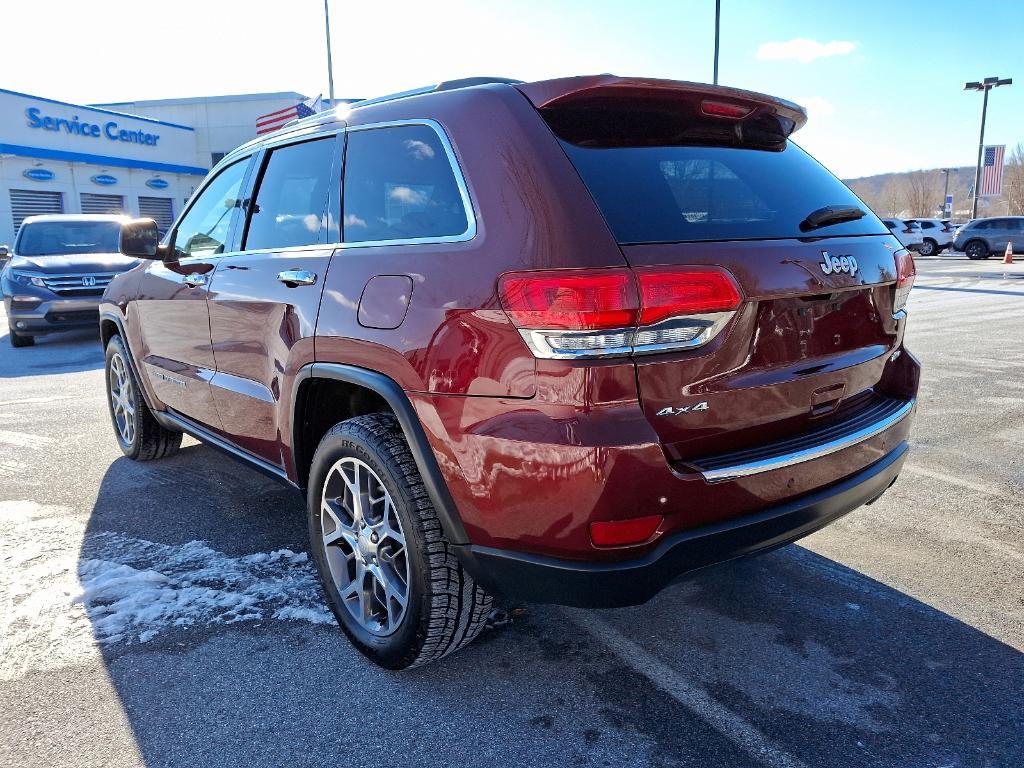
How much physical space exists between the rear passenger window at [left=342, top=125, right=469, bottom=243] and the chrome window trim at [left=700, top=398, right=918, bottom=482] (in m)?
1.01

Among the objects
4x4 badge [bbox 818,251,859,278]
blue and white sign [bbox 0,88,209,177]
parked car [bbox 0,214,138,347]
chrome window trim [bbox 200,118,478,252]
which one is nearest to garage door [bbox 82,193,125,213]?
blue and white sign [bbox 0,88,209,177]

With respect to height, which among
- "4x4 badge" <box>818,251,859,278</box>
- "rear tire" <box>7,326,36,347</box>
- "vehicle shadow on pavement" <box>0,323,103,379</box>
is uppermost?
"4x4 badge" <box>818,251,859,278</box>

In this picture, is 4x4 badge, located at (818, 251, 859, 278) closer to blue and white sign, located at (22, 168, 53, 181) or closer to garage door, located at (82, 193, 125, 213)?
blue and white sign, located at (22, 168, 53, 181)

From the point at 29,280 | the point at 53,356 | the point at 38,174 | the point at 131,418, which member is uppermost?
the point at 38,174

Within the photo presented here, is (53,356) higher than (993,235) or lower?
lower

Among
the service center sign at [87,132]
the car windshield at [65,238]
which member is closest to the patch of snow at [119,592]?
the car windshield at [65,238]

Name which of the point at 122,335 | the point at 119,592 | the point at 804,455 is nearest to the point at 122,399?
the point at 122,335

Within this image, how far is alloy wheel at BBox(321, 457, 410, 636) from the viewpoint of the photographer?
256cm

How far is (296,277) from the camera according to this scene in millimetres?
2855

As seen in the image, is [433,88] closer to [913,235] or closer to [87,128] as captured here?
[87,128]

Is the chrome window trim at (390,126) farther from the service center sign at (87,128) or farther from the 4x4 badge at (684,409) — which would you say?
the service center sign at (87,128)

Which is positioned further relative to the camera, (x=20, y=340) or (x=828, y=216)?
(x=20, y=340)

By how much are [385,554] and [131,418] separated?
10.1ft

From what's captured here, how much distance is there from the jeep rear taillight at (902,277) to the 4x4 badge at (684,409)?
108 centimetres
